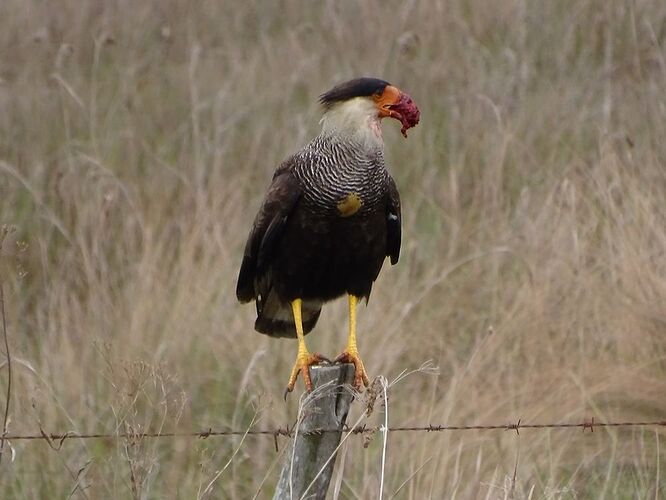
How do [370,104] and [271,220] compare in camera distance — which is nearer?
[370,104]

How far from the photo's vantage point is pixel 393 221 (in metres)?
4.74

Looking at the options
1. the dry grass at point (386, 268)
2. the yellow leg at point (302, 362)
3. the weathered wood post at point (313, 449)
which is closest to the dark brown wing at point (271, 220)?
the yellow leg at point (302, 362)

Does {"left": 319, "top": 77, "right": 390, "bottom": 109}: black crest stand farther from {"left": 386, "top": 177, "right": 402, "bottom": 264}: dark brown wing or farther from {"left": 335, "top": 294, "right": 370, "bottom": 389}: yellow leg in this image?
{"left": 335, "top": 294, "right": 370, "bottom": 389}: yellow leg

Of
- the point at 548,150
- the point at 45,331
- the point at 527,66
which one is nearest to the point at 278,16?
the point at 527,66

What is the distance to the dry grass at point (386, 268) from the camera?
18.0 feet

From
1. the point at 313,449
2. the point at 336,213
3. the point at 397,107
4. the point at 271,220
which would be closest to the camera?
the point at 313,449

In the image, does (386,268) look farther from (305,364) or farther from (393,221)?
(305,364)

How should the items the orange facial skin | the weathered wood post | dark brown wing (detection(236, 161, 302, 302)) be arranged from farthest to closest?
1. dark brown wing (detection(236, 161, 302, 302))
2. the orange facial skin
3. the weathered wood post

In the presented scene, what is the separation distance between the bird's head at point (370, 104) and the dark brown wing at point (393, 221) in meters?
0.25

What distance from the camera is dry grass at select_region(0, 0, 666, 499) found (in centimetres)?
549

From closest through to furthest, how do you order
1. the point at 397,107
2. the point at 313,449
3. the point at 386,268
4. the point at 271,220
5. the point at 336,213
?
1. the point at 313,449
2. the point at 397,107
3. the point at 336,213
4. the point at 271,220
5. the point at 386,268

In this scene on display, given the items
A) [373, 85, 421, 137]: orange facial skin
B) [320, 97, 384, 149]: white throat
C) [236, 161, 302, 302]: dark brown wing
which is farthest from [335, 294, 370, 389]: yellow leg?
[373, 85, 421, 137]: orange facial skin

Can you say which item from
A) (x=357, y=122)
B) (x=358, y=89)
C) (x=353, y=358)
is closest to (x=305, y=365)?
(x=353, y=358)

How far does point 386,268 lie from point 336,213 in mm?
2328
